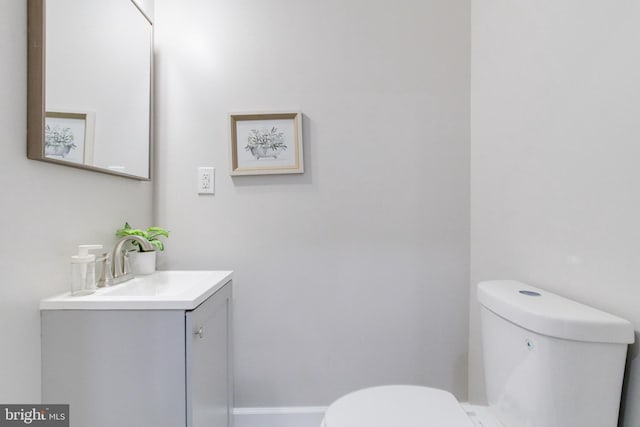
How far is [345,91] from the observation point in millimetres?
1321

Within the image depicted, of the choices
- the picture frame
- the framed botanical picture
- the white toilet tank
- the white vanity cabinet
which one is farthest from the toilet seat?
the picture frame

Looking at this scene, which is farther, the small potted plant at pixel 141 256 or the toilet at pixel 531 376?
the small potted plant at pixel 141 256

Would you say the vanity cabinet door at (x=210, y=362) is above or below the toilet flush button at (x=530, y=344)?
below

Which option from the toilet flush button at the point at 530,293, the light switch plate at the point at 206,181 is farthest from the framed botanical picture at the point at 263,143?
the toilet flush button at the point at 530,293

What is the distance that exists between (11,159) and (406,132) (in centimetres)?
134

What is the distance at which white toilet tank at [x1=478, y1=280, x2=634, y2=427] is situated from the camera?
620mm

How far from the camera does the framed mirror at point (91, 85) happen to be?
751 mm

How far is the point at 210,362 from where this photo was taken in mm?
896

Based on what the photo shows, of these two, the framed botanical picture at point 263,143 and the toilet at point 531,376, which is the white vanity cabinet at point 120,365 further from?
the framed botanical picture at point 263,143

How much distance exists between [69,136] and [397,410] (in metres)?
1.23

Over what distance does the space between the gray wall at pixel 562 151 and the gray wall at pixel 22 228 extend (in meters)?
1.43

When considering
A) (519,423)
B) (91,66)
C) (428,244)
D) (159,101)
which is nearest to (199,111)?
(159,101)

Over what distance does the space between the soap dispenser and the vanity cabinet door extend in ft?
1.15

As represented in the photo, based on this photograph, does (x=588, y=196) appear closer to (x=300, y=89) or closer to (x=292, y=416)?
(x=300, y=89)
